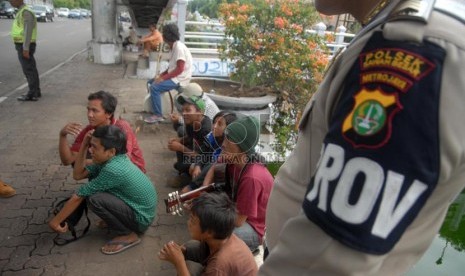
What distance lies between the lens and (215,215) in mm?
1959

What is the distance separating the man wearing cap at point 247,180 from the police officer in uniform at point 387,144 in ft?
5.35

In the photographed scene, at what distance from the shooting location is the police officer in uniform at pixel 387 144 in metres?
0.60

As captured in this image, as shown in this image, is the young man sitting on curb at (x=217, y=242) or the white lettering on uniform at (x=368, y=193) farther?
the young man sitting on curb at (x=217, y=242)

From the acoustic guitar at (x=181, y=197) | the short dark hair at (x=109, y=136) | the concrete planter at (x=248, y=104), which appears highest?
the short dark hair at (x=109, y=136)

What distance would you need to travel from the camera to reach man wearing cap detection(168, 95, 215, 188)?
12.2ft

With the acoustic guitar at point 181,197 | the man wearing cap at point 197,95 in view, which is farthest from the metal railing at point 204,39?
the acoustic guitar at point 181,197

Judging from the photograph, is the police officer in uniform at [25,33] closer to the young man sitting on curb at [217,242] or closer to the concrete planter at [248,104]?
the concrete planter at [248,104]

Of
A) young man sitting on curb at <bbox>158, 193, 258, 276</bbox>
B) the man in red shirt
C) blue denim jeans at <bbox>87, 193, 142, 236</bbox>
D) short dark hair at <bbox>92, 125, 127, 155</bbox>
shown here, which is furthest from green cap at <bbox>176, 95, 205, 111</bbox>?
young man sitting on curb at <bbox>158, 193, 258, 276</bbox>

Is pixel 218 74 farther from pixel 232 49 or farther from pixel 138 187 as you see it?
pixel 138 187

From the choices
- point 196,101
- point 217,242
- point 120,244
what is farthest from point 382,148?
point 196,101

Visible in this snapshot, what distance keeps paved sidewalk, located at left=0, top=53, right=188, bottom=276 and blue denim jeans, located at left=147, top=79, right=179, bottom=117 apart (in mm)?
280

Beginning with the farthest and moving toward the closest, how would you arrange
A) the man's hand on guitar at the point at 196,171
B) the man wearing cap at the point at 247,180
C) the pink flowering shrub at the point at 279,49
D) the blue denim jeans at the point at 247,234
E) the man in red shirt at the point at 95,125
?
1. the pink flowering shrub at the point at 279,49
2. the man's hand on guitar at the point at 196,171
3. the man in red shirt at the point at 95,125
4. the blue denim jeans at the point at 247,234
5. the man wearing cap at the point at 247,180

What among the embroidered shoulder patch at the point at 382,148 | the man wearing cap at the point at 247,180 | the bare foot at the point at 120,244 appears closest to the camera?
the embroidered shoulder patch at the point at 382,148

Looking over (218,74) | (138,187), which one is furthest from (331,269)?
(218,74)
